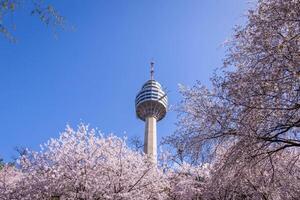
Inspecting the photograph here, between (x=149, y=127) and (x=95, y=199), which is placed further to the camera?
(x=149, y=127)

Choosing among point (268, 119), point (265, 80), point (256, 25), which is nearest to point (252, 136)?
point (268, 119)

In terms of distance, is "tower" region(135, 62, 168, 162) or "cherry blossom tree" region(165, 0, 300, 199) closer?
"cherry blossom tree" region(165, 0, 300, 199)

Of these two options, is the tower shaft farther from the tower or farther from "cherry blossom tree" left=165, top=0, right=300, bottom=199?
"cherry blossom tree" left=165, top=0, right=300, bottom=199

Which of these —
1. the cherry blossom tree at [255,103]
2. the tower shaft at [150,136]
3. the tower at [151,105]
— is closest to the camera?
the cherry blossom tree at [255,103]

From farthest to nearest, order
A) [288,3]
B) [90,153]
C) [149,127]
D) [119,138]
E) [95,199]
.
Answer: [149,127], [119,138], [90,153], [95,199], [288,3]

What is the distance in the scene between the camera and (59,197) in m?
12.3

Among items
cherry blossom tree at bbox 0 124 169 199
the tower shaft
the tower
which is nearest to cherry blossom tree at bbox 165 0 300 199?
cherry blossom tree at bbox 0 124 169 199

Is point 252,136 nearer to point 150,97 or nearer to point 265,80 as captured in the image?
point 265,80

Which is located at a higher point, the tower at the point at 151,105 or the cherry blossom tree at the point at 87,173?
the tower at the point at 151,105

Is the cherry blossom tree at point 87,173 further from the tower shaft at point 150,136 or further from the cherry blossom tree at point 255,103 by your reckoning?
the tower shaft at point 150,136

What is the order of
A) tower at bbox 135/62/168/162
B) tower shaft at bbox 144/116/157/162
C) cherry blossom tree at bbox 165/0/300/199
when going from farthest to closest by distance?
tower at bbox 135/62/168/162 → tower shaft at bbox 144/116/157/162 → cherry blossom tree at bbox 165/0/300/199

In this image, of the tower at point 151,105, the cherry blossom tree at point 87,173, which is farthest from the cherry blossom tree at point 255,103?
the tower at point 151,105

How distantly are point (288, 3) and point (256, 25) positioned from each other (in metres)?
0.86

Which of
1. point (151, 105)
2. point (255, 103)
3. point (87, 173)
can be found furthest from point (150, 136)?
point (255, 103)
